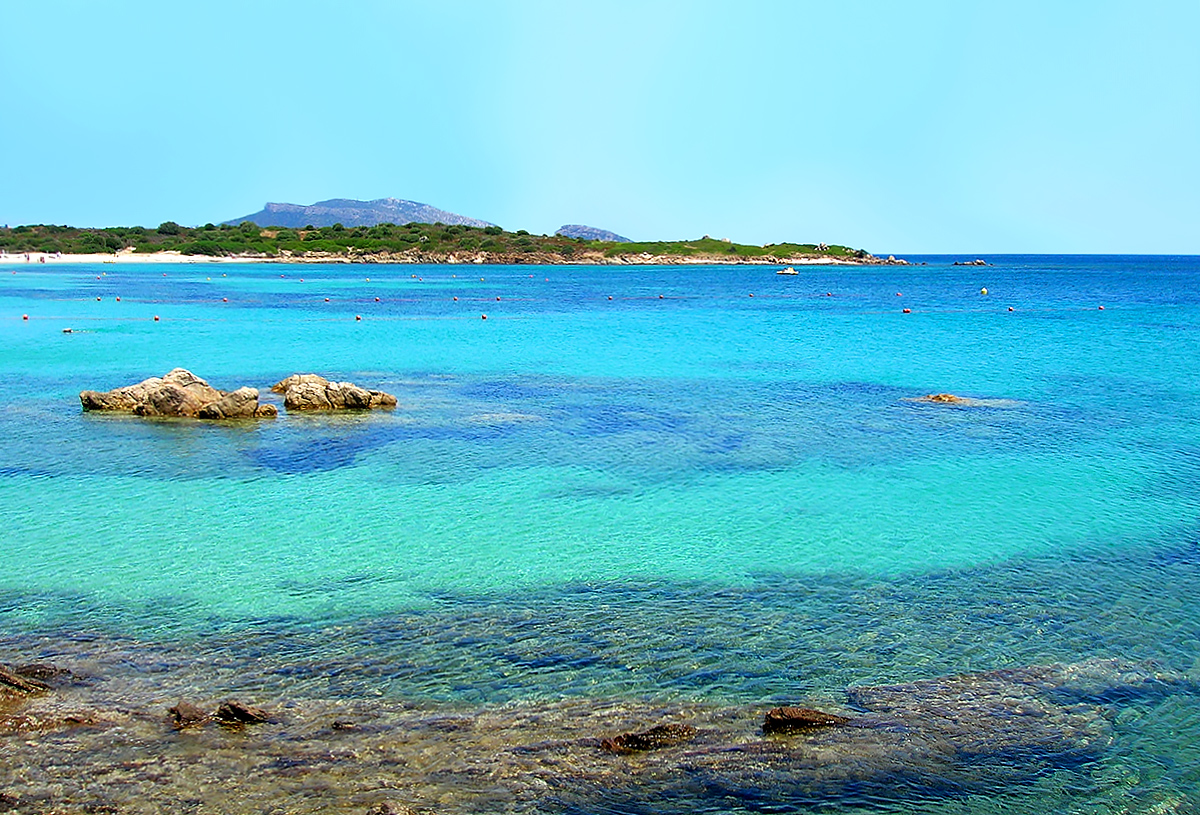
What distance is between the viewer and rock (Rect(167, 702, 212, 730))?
970cm

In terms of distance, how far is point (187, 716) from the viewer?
977 cm

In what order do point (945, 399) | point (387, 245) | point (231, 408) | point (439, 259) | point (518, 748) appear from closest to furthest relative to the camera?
point (518, 748), point (231, 408), point (945, 399), point (439, 259), point (387, 245)

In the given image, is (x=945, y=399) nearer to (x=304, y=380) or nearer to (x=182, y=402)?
(x=304, y=380)

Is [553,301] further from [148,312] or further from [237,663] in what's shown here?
[237,663]

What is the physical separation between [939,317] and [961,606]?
58.7 meters

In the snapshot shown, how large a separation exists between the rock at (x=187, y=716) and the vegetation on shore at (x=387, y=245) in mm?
148665

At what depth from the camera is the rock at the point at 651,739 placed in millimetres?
9453

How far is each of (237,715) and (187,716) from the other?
0.49 m

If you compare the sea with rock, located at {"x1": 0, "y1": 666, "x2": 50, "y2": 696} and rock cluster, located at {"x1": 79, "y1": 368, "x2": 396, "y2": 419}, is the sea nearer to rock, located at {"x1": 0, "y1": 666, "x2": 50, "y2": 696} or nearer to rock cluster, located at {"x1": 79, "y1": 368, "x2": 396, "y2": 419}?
rock, located at {"x1": 0, "y1": 666, "x2": 50, "y2": 696}

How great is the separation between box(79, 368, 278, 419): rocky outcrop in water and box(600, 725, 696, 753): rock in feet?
64.9

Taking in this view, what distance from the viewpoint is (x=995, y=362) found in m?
42.0

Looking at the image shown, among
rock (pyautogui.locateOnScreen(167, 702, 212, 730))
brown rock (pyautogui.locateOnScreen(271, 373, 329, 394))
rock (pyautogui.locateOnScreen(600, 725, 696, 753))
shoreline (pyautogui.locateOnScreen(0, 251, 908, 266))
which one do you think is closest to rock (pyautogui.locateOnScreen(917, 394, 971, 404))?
brown rock (pyautogui.locateOnScreen(271, 373, 329, 394))

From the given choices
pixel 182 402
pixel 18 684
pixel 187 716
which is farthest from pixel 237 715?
pixel 182 402

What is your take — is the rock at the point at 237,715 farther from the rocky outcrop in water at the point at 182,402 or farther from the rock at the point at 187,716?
the rocky outcrop in water at the point at 182,402
